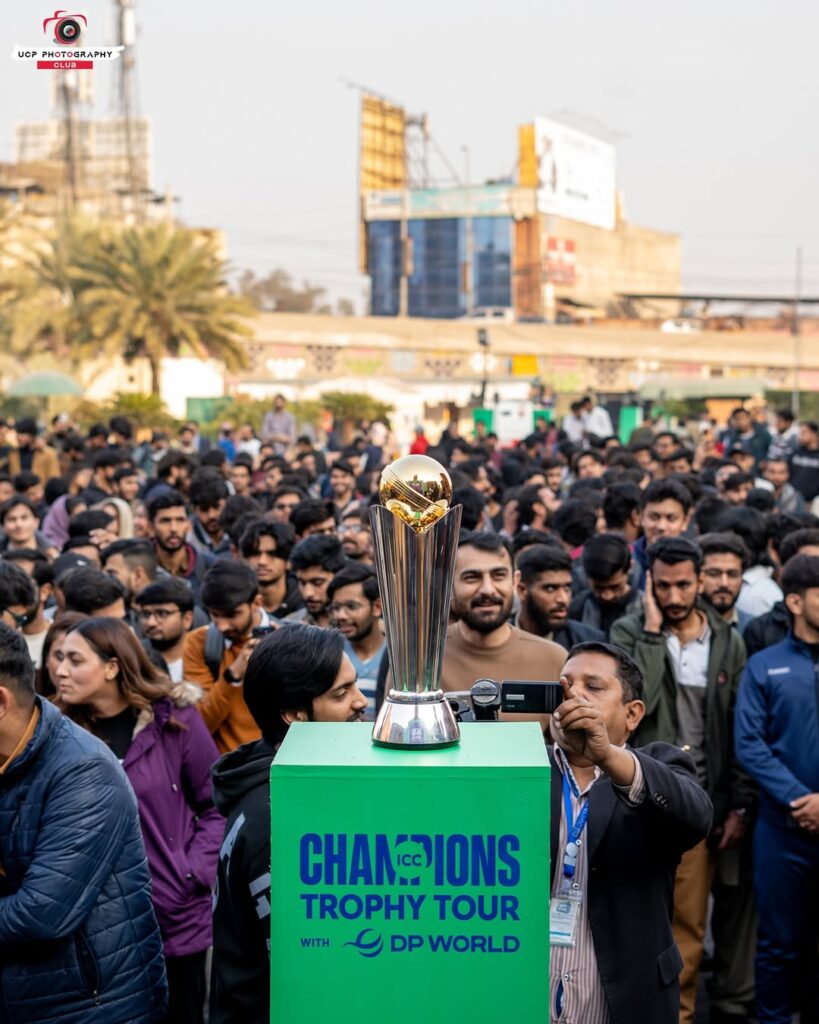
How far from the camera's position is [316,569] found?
22.8 ft

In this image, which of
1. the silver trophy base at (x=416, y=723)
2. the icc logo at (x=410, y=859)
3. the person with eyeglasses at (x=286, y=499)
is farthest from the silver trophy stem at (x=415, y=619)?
the person with eyeglasses at (x=286, y=499)

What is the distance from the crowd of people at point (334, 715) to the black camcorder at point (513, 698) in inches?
3.8

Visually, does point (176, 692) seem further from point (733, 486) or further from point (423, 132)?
point (423, 132)

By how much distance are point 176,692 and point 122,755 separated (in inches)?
9.9

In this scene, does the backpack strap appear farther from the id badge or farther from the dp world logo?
the dp world logo

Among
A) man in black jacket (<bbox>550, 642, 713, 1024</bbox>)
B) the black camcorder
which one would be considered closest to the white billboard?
man in black jacket (<bbox>550, 642, 713, 1024</bbox>)

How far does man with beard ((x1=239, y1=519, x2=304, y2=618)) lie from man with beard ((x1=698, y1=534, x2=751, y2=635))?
198 cm

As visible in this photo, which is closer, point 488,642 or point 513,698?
point 513,698

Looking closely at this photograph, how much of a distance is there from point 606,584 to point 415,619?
13.9 feet

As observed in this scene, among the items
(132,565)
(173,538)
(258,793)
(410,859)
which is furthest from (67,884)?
(173,538)

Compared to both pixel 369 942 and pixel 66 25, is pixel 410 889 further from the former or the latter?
pixel 66 25

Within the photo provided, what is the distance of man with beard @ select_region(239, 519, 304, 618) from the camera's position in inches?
284

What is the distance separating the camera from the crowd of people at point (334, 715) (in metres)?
3.44

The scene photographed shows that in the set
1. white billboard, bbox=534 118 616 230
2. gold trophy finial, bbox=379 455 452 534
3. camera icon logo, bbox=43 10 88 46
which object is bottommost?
gold trophy finial, bbox=379 455 452 534
